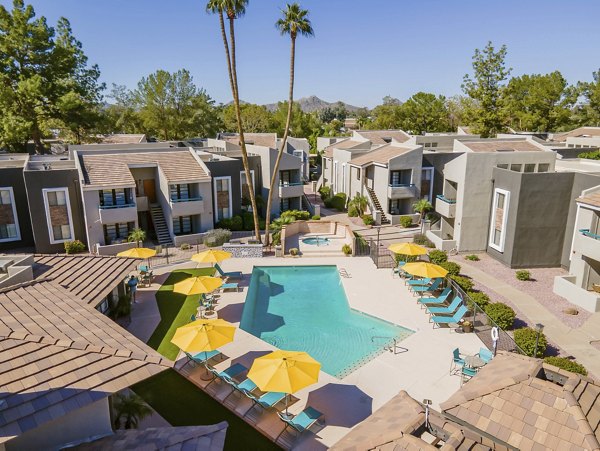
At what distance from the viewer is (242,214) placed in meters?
39.9

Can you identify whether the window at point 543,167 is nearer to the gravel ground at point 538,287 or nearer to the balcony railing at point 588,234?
the gravel ground at point 538,287

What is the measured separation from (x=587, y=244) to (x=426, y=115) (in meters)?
66.4

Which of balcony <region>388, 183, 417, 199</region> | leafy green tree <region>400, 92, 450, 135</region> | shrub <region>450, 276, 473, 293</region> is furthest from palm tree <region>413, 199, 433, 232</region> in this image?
leafy green tree <region>400, 92, 450, 135</region>

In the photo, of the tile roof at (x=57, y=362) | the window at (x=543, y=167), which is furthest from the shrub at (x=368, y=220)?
the tile roof at (x=57, y=362)

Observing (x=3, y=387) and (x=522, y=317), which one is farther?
(x=522, y=317)

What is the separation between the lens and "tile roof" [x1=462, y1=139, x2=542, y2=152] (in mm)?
40844

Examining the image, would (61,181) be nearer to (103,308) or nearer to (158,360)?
(103,308)

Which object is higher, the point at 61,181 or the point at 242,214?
the point at 61,181

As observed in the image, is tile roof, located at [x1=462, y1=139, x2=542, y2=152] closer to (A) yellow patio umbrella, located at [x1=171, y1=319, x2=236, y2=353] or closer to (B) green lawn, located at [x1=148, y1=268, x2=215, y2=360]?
(B) green lawn, located at [x1=148, y1=268, x2=215, y2=360]

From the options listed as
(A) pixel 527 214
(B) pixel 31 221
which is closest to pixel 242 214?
(B) pixel 31 221

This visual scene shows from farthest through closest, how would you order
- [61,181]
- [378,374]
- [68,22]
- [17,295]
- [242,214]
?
[68,22] → [242,214] → [61,181] → [378,374] → [17,295]

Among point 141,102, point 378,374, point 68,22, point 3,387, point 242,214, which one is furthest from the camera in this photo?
point 141,102

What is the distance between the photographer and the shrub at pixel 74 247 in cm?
3222

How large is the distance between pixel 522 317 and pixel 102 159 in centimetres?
3303
